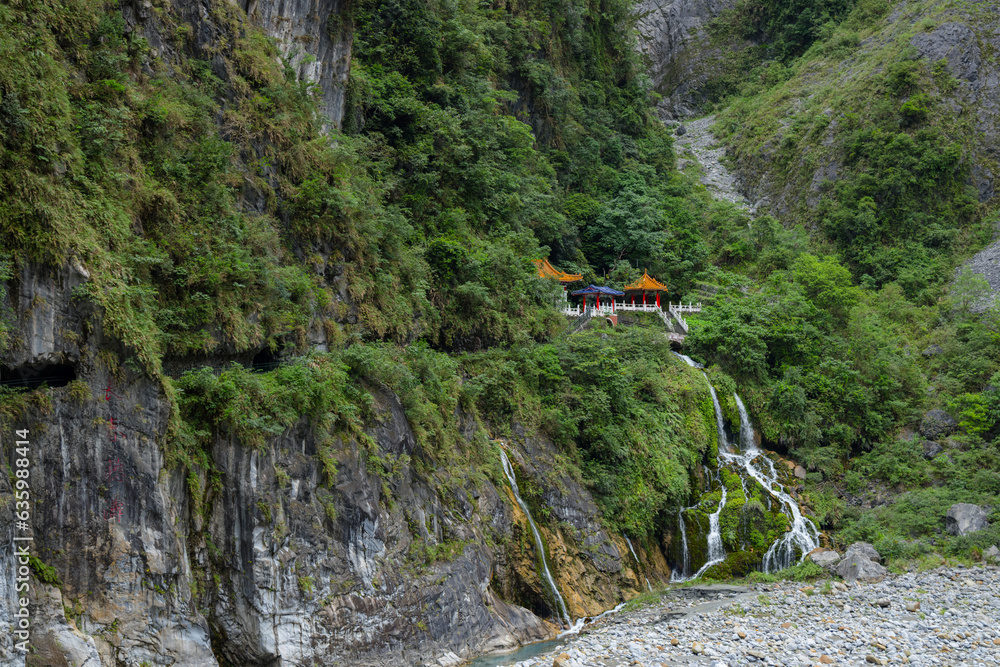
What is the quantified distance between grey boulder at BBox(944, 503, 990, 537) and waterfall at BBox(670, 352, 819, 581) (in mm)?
4164

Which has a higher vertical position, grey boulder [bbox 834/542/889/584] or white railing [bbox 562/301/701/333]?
white railing [bbox 562/301/701/333]

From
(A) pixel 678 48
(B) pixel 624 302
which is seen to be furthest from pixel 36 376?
(A) pixel 678 48

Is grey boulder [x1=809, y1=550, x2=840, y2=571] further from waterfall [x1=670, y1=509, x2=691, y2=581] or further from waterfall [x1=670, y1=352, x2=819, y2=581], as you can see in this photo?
waterfall [x1=670, y1=509, x2=691, y2=581]

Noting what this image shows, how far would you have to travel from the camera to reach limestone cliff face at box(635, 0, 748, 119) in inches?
2601

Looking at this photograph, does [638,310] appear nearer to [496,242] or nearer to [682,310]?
[682,310]

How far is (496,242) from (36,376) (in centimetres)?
1724

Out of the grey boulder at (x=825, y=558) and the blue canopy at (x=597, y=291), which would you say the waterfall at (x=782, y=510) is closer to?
the grey boulder at (x=825, y=558)

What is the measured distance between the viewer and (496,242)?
26.8 m

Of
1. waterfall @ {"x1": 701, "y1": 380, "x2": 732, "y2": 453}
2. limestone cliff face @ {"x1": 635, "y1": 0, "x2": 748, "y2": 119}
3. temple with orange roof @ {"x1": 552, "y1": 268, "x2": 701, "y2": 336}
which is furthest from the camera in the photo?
limestone cliff face @ {"x1": 635, "y1": 0, "x2": 748, "y2": 119}

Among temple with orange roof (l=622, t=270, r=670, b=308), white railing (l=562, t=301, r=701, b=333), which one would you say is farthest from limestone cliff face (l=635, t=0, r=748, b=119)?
white railing (l=562, t=301, r=701, b=333)

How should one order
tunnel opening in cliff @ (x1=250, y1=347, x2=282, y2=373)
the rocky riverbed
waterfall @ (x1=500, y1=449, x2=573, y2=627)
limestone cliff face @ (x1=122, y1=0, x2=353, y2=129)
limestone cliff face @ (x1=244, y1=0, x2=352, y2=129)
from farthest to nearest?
limestone cliff face @ (x1=244, y1=0, x2=352, y2=129) < waterfall @ (x1=500, y1=449, x2=573, y2=627) < limestone cliff face @ (x1=122, y1=0, x2=353, y2=129) < tunnel opening in cliff @ (x1=250, y1=347, x2=282, y2=373) < the rocky riverbed

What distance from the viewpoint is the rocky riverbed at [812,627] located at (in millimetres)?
14016

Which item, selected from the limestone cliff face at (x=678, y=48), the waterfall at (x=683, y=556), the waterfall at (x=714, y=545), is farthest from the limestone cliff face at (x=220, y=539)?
the limestone cliff face at (x=678, y=48)

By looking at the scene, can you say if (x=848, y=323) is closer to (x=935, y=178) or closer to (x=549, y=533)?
(x=935, y=178)
